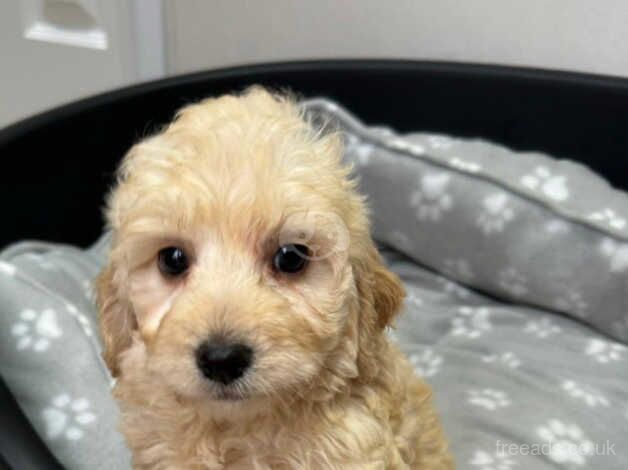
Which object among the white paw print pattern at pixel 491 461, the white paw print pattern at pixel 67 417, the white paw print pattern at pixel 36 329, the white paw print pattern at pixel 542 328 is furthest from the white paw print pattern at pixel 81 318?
the white paw print pattern at pixel 542 328

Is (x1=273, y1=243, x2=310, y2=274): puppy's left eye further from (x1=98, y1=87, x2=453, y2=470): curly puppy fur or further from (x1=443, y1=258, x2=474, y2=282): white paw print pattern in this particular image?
(x1=443, y1=258, x2=474, y2=282): white paw print pattern

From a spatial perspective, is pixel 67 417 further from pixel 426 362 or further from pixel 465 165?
pixel 465 165

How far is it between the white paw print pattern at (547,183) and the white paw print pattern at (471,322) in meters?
0.34

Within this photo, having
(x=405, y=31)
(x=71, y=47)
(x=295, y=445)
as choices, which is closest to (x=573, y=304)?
(x=405, y=31)

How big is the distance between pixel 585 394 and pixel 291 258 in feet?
3.23

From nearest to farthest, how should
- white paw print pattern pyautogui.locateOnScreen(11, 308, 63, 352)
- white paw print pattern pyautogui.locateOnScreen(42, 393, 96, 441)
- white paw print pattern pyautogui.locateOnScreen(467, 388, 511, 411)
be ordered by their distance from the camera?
white paw print pattern pyautogui.locateOnScreen(42, 393, 96, 441) < white paw print pattern pyautogui.locateOnScreen(11, 308, 63, 352) < white paw print pattern pyautogui.locateOnScreen(467, 388, 511, 411)

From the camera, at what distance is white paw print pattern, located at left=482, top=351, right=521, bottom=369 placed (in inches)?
75.9

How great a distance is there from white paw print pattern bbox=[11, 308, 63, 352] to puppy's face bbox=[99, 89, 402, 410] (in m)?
0.49

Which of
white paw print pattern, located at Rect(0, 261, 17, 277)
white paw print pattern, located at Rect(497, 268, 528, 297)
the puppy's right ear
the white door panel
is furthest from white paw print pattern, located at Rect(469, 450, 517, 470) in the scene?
the white door panel

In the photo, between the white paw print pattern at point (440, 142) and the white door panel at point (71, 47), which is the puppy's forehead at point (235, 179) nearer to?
the white paw print pattern at point (440, 142)

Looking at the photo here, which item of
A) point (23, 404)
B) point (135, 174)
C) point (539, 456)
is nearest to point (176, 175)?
point (135, 174)

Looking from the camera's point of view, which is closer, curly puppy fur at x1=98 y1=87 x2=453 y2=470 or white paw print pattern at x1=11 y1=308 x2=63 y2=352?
curly puppy fur at x1=98 y1=87 x2=453 y2=470

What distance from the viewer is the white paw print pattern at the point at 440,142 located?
2127 millimetres

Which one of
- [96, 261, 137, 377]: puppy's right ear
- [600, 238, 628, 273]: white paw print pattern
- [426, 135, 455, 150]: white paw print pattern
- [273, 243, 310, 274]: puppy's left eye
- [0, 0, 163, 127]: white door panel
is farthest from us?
[0, 0, 163, 127]: white door panel
